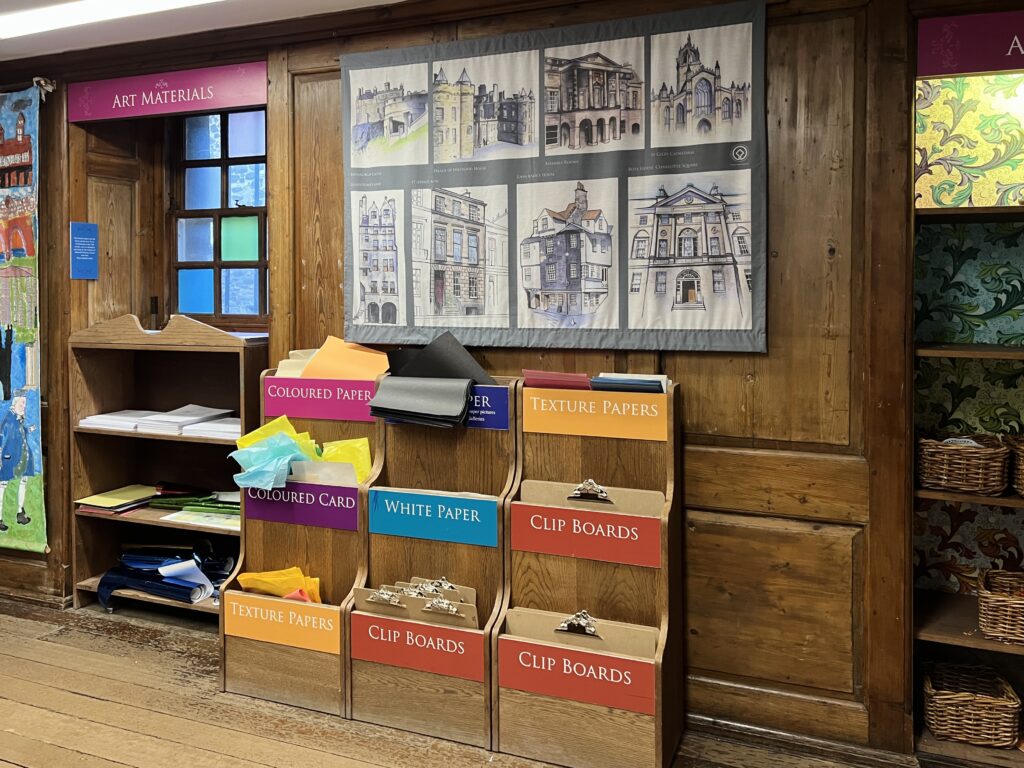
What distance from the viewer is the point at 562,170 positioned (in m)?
2.98

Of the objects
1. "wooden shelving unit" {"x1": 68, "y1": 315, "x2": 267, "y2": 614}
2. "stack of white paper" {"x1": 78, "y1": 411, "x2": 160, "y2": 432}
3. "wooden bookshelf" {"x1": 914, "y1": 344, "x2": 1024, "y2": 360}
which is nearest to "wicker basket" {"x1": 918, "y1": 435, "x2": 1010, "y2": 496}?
"wooden bookshelf" {"x1": 914, "y1": 344, "x2": 1024, "y2": 360}

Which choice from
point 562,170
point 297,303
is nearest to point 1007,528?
point 562,170

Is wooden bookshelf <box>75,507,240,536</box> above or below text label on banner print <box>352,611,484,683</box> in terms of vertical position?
above

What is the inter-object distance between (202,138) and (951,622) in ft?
12.8

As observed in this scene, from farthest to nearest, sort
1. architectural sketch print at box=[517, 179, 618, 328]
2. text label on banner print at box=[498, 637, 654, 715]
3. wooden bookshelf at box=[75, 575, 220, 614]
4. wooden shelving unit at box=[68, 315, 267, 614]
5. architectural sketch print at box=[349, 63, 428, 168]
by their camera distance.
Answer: wooden shelving unit at box=[68, 315, 267, 614] < wooden bookshelf at box=[75, 575, 220, 614] < architectural sketch print at box=[349, 63, 428, 168] < architectural sketch print at box=[517, 179, 618, 328] < text label on banner print at box=[498, 637, 654, 715]

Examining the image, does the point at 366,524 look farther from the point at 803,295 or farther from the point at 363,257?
the point at 803,295

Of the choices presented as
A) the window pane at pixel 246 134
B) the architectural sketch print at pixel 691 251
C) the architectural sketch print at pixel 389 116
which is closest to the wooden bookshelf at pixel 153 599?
the architectural sketch print at pixel 389 116

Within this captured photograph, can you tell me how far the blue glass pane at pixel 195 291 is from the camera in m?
4.13

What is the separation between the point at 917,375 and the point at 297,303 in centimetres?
245

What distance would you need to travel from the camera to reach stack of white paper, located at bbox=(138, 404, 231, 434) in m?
3.66

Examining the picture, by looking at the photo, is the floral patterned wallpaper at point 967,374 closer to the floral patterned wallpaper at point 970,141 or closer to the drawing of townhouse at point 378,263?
the floral patterned wallpaper at point 970,141

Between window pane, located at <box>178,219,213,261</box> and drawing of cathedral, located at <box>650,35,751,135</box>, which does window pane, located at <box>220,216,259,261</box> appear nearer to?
window pane, located at <box>178,219,213,261</box>

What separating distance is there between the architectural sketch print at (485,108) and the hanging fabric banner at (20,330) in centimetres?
207

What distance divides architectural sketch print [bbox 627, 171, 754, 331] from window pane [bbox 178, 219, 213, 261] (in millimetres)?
2300
